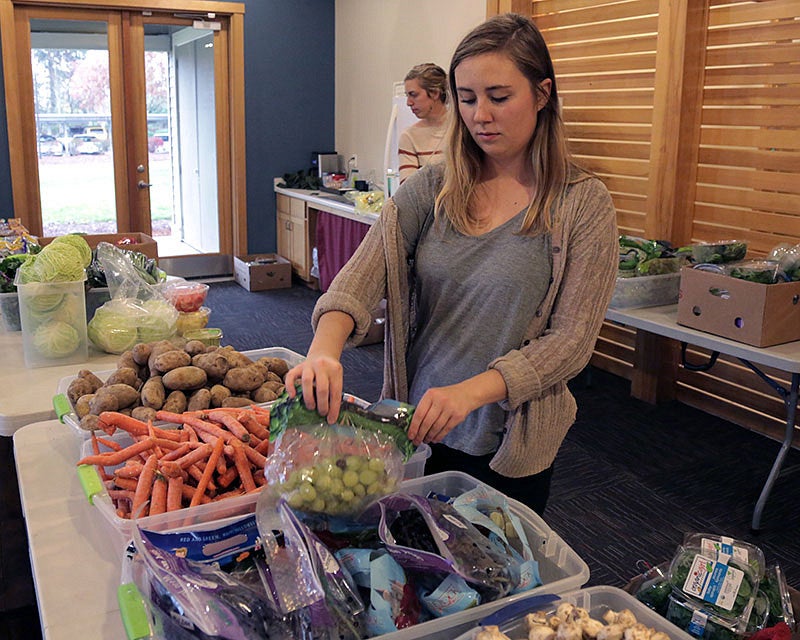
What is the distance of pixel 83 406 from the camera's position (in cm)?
166

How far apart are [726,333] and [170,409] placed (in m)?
2.14

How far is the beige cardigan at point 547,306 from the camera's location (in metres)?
1.38

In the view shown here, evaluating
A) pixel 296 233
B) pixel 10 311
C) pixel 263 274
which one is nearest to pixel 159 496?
pixel 10 311

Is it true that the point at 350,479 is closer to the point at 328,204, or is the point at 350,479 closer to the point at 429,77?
the point at 429,77

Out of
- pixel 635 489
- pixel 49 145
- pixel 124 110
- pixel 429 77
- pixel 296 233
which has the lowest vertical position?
pixel 635 489

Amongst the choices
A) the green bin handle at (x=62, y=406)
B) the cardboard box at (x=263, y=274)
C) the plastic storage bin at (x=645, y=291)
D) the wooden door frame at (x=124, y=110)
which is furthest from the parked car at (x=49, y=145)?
the green bin handle at (x=62, y=406)

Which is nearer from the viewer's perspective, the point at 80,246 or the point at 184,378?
the point at 184,378

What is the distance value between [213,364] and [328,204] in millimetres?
4455

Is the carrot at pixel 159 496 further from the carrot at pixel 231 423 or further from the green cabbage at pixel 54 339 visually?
the green cabbage at pixel 54 339

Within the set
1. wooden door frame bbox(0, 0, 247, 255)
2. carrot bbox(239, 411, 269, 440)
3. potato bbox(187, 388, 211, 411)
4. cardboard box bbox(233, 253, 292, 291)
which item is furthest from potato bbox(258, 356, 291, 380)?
wooden door frame bbox(0, 0, 247, 255)

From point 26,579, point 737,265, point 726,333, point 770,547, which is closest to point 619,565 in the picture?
point 770,547

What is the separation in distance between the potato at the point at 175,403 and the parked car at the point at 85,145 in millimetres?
5479

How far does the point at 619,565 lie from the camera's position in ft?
9.07

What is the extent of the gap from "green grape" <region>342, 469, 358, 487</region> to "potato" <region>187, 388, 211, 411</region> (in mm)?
638
